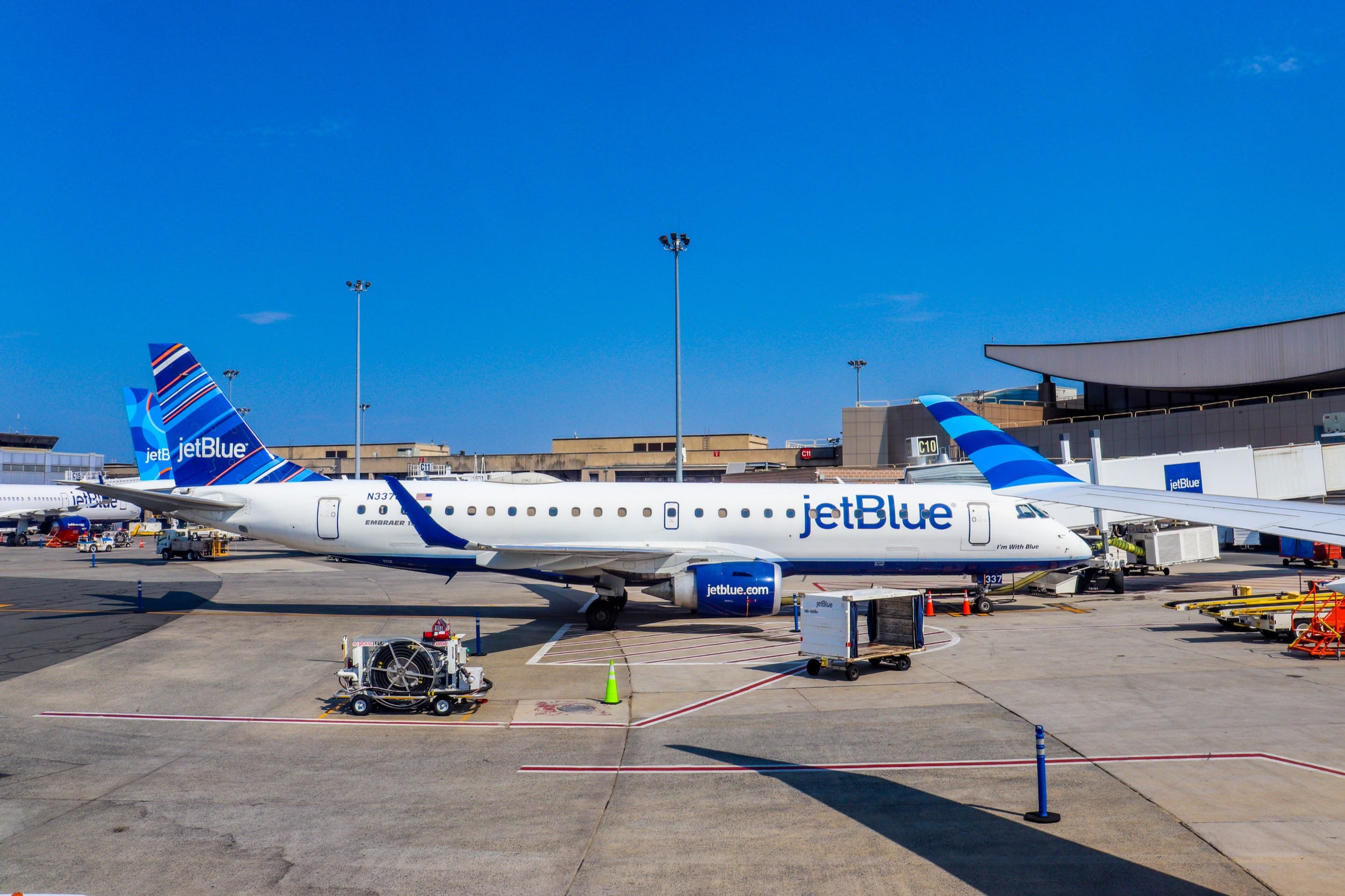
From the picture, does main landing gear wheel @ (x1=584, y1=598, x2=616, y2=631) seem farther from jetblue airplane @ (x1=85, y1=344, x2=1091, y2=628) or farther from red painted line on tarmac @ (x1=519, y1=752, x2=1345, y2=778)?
red painted line on tarmac @ (x1=519, y1=752, x2=1345, y2=778)

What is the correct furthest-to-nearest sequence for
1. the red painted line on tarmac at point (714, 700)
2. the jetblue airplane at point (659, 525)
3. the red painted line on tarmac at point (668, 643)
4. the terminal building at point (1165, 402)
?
1. the terminal building at point (1165, 402)
2. the jetblue airplane at point (659, 525)
3. the red painted line on tarmac at point (668, 643)
4. the red painted line on tarmac at point (714, 700)

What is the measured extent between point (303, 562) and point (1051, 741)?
45958 millimetres

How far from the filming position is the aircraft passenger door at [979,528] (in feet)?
88.1

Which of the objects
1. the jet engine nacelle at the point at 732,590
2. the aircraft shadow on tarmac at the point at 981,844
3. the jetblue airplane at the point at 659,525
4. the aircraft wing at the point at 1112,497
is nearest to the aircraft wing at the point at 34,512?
the jetblue airplane at the point at 659,525

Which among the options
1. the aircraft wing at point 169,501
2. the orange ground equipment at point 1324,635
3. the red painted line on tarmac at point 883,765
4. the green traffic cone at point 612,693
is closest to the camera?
the red painted line on tarmac at point 883,765

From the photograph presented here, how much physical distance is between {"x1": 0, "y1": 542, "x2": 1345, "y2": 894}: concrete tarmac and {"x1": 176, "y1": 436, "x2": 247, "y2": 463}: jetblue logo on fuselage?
7.57m

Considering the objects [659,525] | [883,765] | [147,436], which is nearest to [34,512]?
[147,436]

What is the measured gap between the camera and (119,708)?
16.6 m

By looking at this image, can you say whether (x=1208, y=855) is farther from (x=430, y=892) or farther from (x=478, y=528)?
(x=478, y=528)

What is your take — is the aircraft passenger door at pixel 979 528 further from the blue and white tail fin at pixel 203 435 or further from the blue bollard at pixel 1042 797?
the blue and white tail fin at pixel 203 435

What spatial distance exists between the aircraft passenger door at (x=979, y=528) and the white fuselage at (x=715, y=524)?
0.03m

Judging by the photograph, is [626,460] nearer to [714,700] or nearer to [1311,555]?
[1311,555]

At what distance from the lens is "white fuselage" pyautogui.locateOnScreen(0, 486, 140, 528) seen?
69500 mm

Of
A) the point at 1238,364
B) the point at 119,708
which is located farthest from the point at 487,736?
the point at 1238,364
